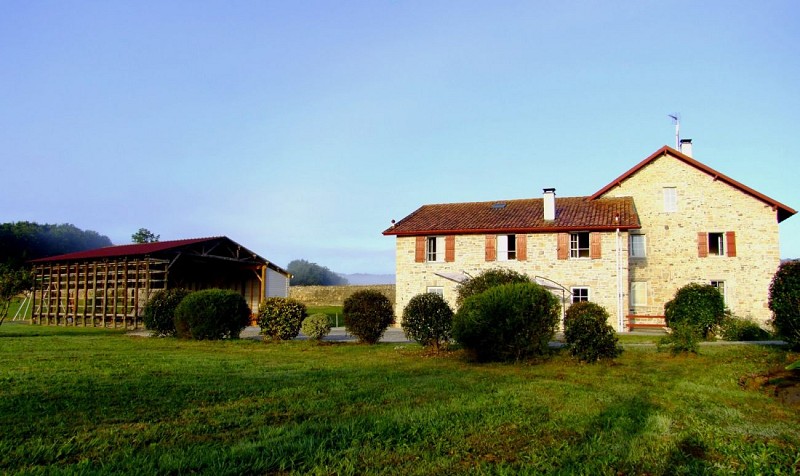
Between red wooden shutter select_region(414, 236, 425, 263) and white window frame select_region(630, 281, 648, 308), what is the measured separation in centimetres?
1047

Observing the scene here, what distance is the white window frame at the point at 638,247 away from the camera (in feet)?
88.8

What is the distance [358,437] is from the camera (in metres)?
4.96

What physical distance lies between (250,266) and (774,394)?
86.1ft

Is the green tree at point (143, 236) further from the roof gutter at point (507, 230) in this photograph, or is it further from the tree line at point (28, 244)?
the roof gutter at point (507, 230)

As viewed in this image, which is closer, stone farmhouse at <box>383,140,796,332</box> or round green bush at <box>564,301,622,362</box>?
round green bush at <box>564,301,622,362</box>

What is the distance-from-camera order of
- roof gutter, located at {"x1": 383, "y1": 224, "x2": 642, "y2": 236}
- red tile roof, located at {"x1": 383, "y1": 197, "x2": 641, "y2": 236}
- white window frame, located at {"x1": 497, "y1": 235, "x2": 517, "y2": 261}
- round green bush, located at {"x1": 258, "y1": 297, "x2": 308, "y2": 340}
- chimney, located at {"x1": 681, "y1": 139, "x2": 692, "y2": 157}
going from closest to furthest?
round green bush, located at {"x1": 258, "y1": 297, "x2": 308, "y2": 340} → roof gutter, located at {"x1": 383, "y1": 224, "x2": 642, "y2": 236} → red tile roof, located at {"x1": 383, "y1": 197, "x2": 641, "y2": 236} → white window frame, located at {"x1": 497, "y1": 235, "x2": 517, "y2": 261} → chimney, located at {"x1": 681, "y1": 139, "x2": 692, "y2": 157}

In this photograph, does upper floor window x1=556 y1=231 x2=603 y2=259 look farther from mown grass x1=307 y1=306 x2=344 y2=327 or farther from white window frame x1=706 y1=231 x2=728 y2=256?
mown grass x1=307 y1=306 x2=344 y2=327

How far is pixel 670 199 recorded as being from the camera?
27.1 metres

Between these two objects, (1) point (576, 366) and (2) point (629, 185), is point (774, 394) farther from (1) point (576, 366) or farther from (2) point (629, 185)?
(2) point (629, 185)

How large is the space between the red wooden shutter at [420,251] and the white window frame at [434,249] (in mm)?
160

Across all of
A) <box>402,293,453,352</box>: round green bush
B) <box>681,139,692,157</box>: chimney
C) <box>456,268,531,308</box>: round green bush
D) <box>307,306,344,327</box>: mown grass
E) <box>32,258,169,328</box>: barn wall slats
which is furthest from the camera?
<box>681,139,692,157</box>: chimney

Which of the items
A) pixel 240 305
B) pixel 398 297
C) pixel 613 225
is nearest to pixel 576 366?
pixel 240 305

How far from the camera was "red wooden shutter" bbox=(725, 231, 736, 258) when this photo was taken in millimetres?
25734

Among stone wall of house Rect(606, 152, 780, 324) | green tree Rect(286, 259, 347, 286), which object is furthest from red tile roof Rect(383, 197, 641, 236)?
green tree Rect(286, 259, 347, 286)
